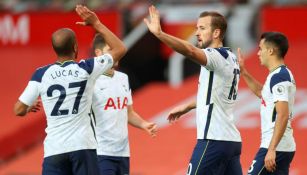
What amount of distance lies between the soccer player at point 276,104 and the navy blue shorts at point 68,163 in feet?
5.68

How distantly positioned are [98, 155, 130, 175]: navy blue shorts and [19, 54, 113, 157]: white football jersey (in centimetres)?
173

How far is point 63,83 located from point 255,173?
6.99ft

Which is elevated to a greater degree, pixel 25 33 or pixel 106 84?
pixel 25 33

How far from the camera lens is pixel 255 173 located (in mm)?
9461

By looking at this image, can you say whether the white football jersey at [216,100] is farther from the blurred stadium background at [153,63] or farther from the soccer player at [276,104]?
the blurred stadium background at [153,63]

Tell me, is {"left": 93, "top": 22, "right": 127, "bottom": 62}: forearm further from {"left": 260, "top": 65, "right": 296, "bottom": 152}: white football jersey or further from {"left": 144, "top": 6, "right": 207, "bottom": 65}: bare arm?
{"left": 260, "top": 65, "right": 296, "bottom": 152}: white football jersey

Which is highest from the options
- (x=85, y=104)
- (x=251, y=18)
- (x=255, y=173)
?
(x=251, y=18)

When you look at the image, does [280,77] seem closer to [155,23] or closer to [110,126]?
[155,23]

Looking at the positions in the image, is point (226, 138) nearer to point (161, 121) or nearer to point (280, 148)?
point (280, 148)

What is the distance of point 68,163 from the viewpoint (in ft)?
28.9

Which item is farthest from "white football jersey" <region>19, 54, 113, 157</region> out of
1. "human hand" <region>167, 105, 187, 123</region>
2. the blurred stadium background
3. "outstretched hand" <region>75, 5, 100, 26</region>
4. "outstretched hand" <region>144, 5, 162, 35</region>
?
the blurred stadium background

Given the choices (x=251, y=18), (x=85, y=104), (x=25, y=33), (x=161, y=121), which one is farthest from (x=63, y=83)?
(x=25, y=33)

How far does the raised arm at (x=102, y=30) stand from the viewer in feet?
28.3

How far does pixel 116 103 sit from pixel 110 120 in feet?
0.69
